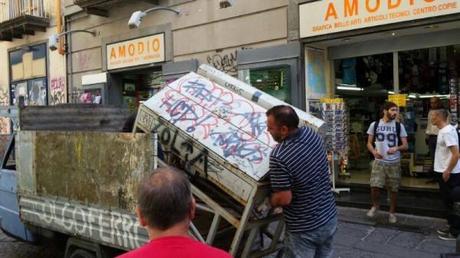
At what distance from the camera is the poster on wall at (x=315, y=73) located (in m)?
9.12

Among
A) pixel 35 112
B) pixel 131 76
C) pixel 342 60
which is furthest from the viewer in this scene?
pixel 131 76

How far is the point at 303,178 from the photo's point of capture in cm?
345

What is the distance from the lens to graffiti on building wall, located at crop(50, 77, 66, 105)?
14680 mm

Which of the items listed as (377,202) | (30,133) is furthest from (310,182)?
(377,202)

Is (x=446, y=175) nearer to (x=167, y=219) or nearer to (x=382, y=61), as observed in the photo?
(x=382, y=61)

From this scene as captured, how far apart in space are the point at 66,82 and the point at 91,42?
5.07ft

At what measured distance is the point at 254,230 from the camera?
A: 4.05m

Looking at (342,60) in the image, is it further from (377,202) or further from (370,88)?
(377,202)

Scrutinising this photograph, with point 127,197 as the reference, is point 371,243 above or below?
below

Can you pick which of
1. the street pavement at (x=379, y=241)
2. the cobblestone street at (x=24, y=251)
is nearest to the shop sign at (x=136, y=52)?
the street pavement at (x=379, y=241)

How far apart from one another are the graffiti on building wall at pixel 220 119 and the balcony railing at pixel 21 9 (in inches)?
466

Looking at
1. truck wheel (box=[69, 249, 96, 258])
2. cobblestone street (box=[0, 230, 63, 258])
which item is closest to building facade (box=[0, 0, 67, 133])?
cobblestone street (box=[0, 230, 63, 258])

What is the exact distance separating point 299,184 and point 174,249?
1865 millimetres

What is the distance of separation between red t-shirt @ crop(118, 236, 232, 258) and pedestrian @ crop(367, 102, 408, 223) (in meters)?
5.83
